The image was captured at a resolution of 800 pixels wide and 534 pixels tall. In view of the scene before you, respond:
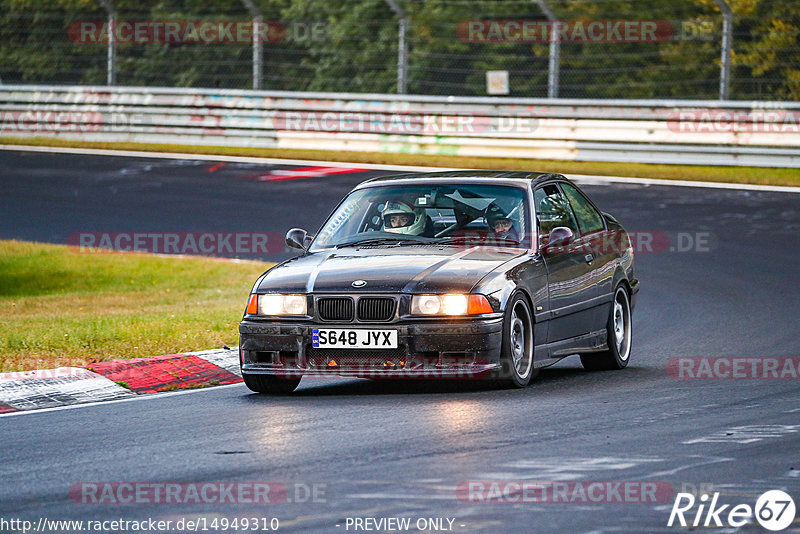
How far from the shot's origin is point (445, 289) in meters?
8.83

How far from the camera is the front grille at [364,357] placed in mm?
8812

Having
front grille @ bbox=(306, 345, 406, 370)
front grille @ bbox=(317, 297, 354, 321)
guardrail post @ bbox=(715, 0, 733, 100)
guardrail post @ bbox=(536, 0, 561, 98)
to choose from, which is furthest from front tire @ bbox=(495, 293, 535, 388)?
guardrail post @ bbox=(536, 0, 561, 98)

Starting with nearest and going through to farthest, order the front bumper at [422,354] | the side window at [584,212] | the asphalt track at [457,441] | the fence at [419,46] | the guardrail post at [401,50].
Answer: the asphalt track at [457,441] → the front bumper at [422,354] → the side window at [584,212] → the fence at [419,46] → the guardrail post at [401,50]

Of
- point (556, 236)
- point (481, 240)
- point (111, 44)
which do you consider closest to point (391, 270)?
point (481, 240)

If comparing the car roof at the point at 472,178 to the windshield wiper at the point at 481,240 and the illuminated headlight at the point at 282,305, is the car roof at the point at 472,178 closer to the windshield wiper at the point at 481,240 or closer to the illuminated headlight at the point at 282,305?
the windshield wiper at the point at 481,240

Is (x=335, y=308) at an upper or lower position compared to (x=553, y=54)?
lower

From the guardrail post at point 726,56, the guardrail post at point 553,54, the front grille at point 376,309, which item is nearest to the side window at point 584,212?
the front grille at point 376,309

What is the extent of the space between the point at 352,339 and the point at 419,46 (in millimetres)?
18467

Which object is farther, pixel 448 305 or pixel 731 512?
pixel 448 305

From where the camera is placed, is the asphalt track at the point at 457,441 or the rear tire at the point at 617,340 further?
the rear tire at the point at 617,340

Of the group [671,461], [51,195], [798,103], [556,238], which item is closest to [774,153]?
[798,103]

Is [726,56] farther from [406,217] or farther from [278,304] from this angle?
[278,304]

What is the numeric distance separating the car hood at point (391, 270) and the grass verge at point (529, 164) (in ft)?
47.3

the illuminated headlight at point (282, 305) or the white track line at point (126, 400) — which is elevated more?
the illuminated headlight at point (282, 305)
